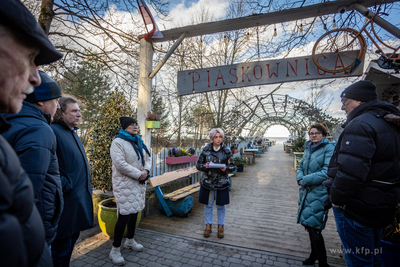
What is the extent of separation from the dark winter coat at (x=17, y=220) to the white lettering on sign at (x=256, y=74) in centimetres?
417

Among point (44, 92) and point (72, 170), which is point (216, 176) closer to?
point (72, 170)

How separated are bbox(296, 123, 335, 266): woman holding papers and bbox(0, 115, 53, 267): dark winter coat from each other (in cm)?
299

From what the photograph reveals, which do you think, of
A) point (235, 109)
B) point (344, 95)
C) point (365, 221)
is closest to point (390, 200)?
point (365, 221)

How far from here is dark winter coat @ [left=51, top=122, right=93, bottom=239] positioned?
6.36 ft

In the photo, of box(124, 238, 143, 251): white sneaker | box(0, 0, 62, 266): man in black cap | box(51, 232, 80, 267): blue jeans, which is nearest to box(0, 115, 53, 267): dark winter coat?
box(0, 0, 62, 266): man in black cap

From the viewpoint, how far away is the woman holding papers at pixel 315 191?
2697 mm

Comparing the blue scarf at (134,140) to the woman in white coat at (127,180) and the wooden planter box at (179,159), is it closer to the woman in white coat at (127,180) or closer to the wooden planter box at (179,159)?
the woman in white coat at (127,180)

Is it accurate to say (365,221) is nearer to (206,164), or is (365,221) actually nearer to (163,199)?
(206,164)

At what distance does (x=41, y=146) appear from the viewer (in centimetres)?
135

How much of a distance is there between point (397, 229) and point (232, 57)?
9.72 metres

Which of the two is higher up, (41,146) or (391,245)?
(41,146)

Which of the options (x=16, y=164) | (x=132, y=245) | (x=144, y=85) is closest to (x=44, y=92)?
(x=16, y=164)

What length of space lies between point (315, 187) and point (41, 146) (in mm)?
3101

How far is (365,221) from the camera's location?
173 cm
